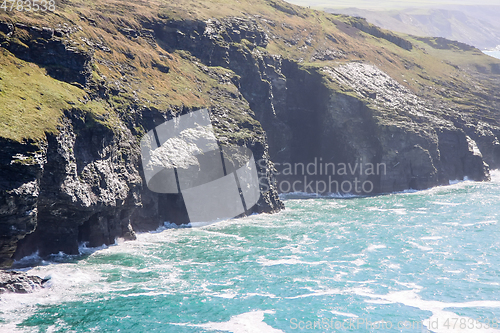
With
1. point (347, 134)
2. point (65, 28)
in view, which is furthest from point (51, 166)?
point (347, 134)

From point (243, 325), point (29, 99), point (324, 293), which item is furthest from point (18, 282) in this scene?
point (324, 293)

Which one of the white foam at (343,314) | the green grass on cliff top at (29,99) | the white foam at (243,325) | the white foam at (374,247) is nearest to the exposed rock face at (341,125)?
the white foam at (374,247)

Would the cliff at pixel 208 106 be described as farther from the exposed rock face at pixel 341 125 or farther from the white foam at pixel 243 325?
the white foam at pixel 243 325

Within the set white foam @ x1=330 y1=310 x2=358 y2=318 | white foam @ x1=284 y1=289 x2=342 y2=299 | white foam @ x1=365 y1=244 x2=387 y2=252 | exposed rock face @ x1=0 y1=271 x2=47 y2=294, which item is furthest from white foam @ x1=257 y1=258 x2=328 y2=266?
exposed rock face @ x1=0 y1=271 x2=47 y2=294

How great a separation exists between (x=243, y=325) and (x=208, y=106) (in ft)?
198

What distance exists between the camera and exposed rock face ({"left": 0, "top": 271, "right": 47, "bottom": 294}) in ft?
155

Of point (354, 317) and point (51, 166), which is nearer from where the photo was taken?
point (354, 317)

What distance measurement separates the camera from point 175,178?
268 feet

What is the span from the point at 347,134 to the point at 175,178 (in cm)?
5324

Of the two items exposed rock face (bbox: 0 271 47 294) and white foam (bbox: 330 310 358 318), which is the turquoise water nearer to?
white foam (bbox: 330 310 358 318)

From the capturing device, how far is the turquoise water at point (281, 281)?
45000mm

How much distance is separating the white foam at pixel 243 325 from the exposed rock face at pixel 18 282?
16355mm

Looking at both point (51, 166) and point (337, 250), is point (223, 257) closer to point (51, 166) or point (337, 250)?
point (337, 250)

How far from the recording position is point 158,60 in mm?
99688
